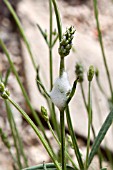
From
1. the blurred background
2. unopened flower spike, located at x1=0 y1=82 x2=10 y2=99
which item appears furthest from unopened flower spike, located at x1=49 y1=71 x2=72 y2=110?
the blurred background

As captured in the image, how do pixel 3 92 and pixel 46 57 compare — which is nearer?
pixel 3 92

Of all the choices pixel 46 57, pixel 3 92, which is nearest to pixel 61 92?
pixel 3 92

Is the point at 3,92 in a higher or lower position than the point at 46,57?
lower

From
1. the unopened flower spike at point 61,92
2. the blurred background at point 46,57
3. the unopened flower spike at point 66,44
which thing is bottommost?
the unopened flower spike at point 61,92

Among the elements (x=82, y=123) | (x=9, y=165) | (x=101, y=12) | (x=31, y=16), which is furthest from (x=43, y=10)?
(x=9, y=165)

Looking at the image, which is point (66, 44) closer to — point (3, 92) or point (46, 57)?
point (3, 92)

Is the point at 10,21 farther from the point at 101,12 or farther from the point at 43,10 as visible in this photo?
the point at 101,12

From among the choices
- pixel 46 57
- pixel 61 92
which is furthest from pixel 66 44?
pixel 46 57

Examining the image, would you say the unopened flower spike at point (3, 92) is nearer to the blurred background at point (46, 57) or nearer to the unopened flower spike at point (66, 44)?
the unopened flower spike at point (66, 44)

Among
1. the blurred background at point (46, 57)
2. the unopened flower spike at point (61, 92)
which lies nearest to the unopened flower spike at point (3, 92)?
the unopened flower spike at point (61, 92)

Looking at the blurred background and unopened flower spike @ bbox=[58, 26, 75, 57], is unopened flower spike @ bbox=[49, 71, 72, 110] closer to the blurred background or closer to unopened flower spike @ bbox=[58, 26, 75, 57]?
unopened flower spike @ bbox=[58, 26, 75, 57]

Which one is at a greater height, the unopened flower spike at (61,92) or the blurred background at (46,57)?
the blurred background at (46,57)
